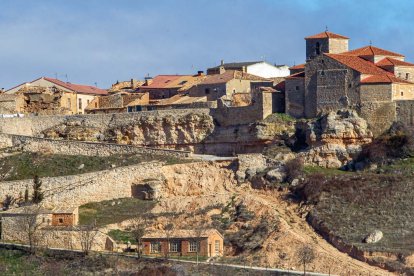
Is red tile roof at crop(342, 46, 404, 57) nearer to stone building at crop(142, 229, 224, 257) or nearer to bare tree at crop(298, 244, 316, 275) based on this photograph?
stone building at crop(142, 229, 224, 257)

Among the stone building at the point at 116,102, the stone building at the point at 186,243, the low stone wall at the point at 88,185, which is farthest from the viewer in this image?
the stone building at the point at 116,102

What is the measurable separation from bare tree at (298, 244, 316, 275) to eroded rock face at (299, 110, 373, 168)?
10.2 m

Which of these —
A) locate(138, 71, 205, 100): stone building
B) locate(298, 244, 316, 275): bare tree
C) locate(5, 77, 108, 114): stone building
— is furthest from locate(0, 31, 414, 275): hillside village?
locate(5, 77, 108, 114): stone building

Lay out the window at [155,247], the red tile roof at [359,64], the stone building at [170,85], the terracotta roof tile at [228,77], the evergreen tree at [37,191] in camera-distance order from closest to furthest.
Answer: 1. the window at [155,247]
2. the evergreen tree at [37,191]
3. the red tile roof at [359,64]
4. the terracotta roof tile at [228,77]
5. the stone building at [170,85]

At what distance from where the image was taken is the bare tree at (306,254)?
222ft

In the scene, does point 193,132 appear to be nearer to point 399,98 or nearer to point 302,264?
point 399,98

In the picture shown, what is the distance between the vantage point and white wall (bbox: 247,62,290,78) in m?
96.1

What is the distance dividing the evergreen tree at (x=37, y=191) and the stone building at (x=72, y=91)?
645 inches

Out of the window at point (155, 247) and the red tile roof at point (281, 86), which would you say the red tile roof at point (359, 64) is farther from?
the window at point (155, 247)

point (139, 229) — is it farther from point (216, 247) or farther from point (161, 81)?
point (161, 81)

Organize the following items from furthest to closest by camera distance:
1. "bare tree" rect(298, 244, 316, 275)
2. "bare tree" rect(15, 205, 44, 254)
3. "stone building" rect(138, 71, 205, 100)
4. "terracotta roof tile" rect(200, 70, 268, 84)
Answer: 1. "stone building" rect(138, 71, 205, 100)
2. "terracotta roof tile" rect(200, 70, 268, 84)
3. "bare tree" rect(15, 205, 44, 254)
4. "bare tree" rect(298, 244, 316, 275)

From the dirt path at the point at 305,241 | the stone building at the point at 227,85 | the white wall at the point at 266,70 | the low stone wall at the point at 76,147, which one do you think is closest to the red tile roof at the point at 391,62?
the stone building at the point at 227,85

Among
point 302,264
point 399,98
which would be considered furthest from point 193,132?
point 302,264

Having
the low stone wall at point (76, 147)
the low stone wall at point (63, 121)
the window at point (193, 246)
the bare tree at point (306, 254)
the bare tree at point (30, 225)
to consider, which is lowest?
the bare tree at point (306, 254)
